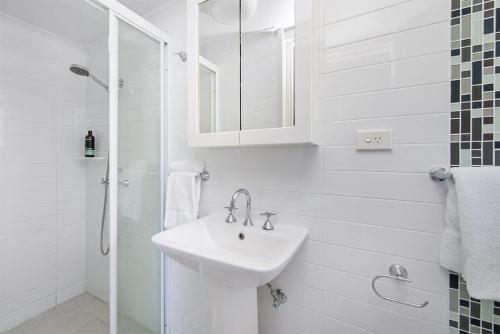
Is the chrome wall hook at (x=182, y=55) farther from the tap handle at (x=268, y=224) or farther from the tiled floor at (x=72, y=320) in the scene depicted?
the tiled floor at (x=72, y=320)

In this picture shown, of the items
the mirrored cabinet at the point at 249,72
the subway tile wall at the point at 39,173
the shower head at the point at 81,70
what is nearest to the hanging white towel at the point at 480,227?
the mirrored cabinet at the point at 249,72

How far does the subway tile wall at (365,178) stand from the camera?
2.64 ft

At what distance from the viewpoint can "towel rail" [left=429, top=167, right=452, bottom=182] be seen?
2.51ft

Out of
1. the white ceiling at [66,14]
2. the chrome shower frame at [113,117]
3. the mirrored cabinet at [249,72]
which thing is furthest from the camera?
the white ceiling at [66,14]

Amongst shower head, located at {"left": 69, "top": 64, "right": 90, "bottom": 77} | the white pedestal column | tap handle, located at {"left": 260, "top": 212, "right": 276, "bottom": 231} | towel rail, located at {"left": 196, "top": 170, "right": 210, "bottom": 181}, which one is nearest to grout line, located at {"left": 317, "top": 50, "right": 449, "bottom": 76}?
tap handle, located at {"left": 260, "top": 212, "right": 276, "bottom": 231}

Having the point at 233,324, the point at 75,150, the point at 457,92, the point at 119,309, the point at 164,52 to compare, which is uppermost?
the point at 164,52

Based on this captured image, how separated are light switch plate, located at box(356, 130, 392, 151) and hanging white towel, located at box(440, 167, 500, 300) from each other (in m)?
0.24

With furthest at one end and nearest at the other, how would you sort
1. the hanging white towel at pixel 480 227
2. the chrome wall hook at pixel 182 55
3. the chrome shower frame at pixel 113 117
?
the chrome wall hook at pixel 182 55, the chrome shower frame at pixel 113 117, the hanging white towel at pixel 480 227

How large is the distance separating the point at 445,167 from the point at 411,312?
58 cm

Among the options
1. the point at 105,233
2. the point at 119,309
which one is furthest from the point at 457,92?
the point at 105,233

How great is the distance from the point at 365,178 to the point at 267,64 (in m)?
0.69

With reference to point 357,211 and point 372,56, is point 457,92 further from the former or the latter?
point 357,211

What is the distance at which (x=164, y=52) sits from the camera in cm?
145

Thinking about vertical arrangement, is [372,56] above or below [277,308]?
above
